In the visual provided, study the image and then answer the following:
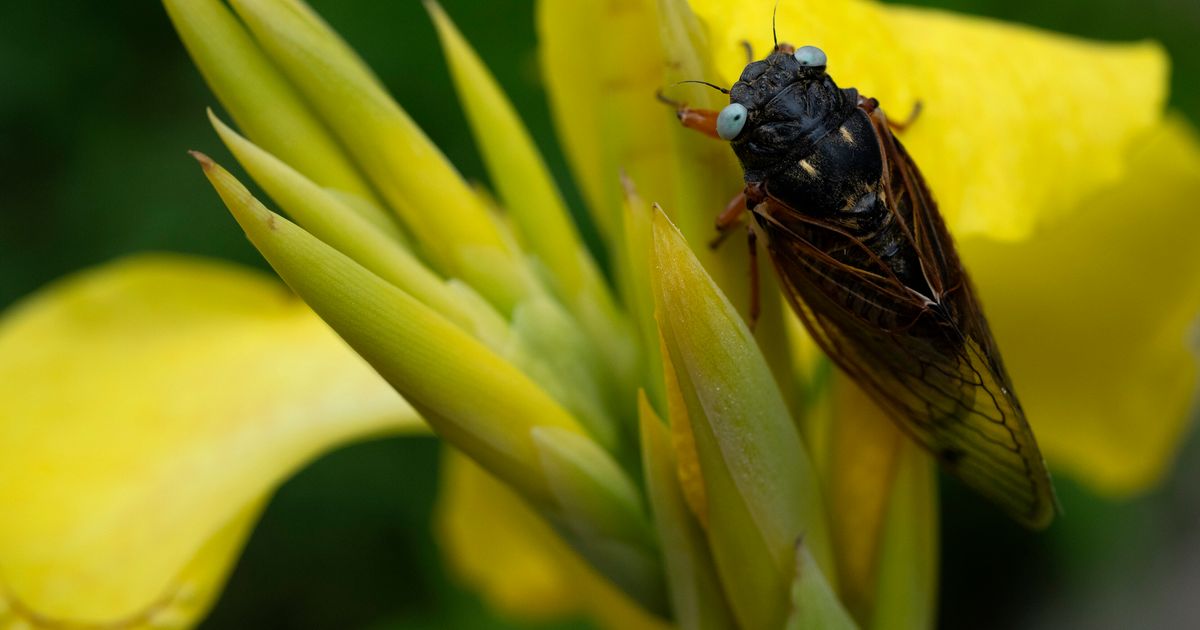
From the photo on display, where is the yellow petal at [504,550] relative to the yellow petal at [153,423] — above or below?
below

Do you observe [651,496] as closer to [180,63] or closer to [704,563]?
[704,563]

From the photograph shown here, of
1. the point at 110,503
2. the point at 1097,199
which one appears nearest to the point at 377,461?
the point at 110,503

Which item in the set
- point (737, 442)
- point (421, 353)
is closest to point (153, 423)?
point (421, 353)

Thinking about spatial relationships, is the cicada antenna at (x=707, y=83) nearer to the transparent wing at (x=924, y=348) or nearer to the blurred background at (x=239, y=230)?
the transparent wing at (x=924, y=348)

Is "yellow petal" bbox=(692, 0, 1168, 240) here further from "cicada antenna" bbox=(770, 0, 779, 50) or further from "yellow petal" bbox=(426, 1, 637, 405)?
"yellow petal" bbox=(426, 1, 637, 405)

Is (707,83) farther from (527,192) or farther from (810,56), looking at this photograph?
(527,192)

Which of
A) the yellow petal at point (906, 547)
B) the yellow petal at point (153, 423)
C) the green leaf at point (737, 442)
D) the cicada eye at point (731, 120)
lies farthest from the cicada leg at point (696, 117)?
the yellow petal at point (153, 423)
